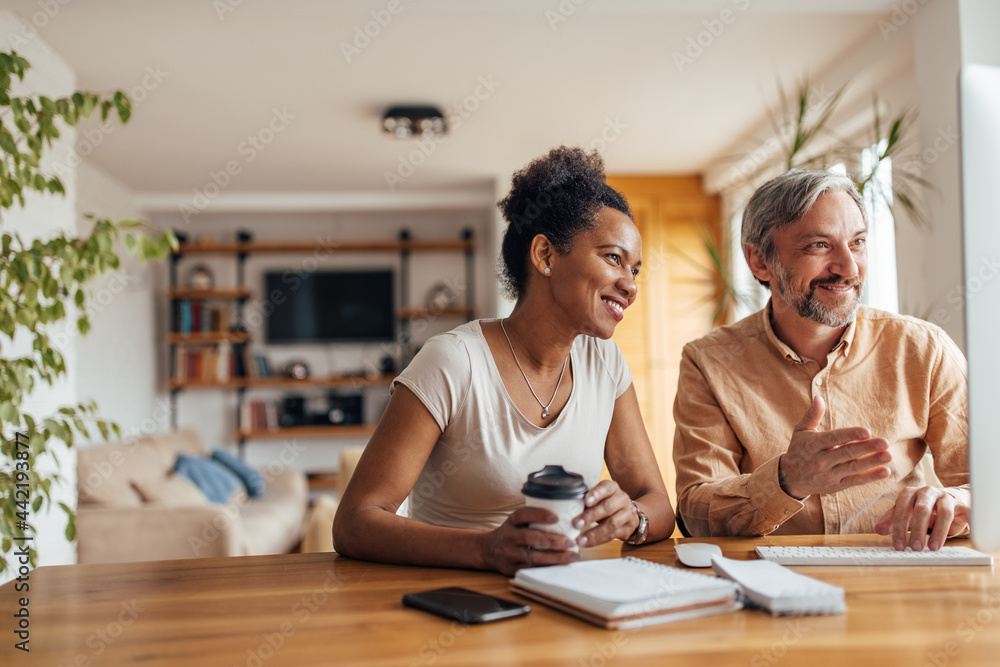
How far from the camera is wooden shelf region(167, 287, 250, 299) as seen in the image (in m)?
6.35

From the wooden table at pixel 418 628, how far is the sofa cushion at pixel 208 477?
379 cm

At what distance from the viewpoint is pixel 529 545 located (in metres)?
1.08

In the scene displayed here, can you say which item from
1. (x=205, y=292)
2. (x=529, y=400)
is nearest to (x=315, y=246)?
(x=205, y=292)

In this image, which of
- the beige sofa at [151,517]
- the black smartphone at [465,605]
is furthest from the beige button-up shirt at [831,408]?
the beige sofa at [151,517]

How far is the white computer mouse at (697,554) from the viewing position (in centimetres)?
112

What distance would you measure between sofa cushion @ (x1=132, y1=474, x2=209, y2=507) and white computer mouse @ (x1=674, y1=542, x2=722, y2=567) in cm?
329

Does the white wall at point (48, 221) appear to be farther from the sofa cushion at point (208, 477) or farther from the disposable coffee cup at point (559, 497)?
the disposable coffee cup at point (559, 497)

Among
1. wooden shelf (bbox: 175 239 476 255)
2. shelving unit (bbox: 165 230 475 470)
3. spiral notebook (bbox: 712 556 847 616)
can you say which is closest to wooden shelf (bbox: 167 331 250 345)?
shelving unit (bbox: 165 230 475 470)

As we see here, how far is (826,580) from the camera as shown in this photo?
41.8 inches

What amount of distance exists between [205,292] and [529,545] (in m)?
5.84

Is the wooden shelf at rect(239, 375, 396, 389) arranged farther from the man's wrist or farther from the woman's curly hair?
the man's wrist

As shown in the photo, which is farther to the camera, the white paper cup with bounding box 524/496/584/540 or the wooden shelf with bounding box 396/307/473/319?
the wooden shelf with bounding box 396/307/473/319

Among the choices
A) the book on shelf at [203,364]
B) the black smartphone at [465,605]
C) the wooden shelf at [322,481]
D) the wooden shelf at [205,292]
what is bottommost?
the wooden shelf at [322,481]

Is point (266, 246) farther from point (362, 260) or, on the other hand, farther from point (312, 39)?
point (312, 39)
